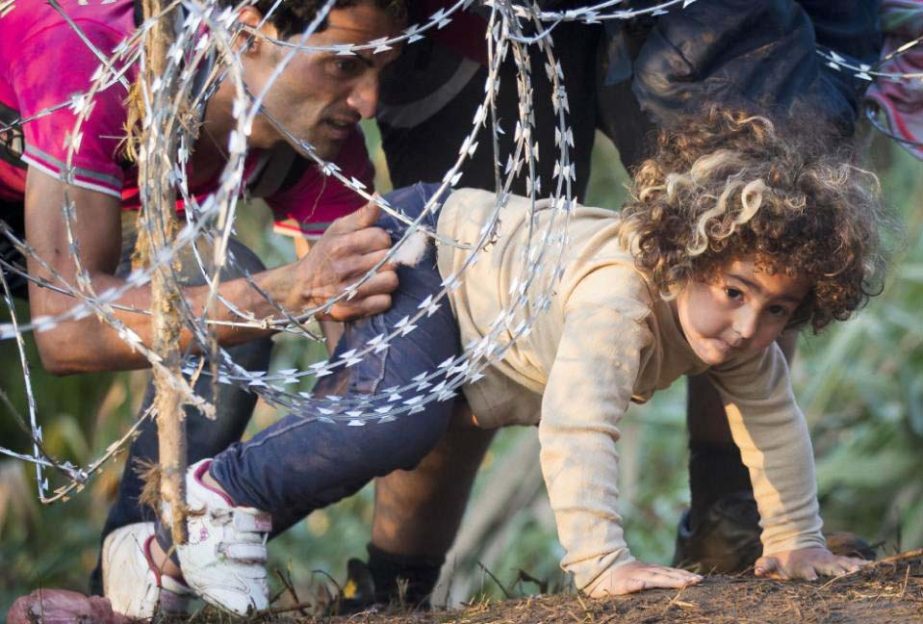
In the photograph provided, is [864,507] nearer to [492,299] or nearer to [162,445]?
[492,299]

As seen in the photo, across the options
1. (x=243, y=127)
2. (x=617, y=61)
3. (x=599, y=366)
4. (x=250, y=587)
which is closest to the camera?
(x=243, y=127)

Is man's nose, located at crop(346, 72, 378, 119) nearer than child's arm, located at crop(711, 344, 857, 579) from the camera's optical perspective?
No

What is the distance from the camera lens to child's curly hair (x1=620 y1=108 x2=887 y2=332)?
8.80 feet

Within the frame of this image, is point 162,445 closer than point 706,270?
Yes

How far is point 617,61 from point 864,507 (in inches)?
128

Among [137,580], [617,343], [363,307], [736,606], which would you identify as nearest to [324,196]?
[363,307]

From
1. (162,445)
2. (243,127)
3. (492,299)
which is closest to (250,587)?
(162,445)

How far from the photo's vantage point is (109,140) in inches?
115

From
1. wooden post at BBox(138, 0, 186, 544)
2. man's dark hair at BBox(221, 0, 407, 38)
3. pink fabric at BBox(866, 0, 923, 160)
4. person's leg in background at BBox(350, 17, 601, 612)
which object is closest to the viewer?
wooden post at BBox(138, 0, 186, 544)

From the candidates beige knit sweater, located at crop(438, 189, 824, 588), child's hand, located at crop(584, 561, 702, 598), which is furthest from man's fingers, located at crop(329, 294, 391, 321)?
child's hand, located at crop(584, 561, 702, 598)

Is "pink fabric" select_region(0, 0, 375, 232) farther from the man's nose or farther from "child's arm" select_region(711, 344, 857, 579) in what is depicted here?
"child's arm" select_region(711, 344, 857, 579)

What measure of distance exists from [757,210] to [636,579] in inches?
27.6

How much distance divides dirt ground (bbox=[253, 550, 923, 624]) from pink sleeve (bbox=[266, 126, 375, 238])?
4.00ft

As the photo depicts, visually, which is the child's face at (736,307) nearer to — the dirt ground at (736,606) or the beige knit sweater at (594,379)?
the beige knit sweater at (594,379)
